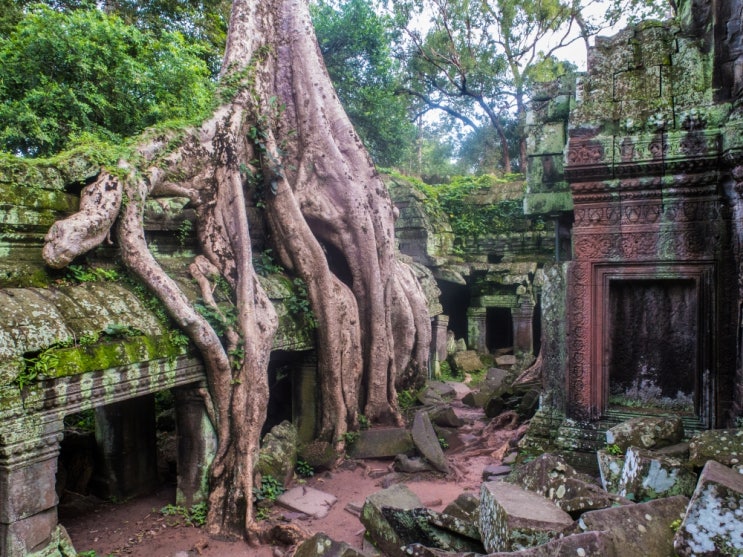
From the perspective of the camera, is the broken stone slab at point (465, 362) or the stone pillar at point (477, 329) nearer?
the broken stone slab at point (465, 362)

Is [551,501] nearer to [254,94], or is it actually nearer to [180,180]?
[180,180]

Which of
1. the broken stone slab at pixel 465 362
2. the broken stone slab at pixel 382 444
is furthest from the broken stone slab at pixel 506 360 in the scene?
the broken stone slab at pixel 382 444

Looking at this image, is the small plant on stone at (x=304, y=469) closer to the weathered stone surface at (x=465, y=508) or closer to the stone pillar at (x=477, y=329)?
the weathered stone surface at (x=465, y=508)

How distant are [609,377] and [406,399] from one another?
376 centimetres

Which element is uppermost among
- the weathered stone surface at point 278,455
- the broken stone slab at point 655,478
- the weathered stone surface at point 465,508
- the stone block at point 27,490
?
the broken stone slab at point 655,478

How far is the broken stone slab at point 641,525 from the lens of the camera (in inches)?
90.6

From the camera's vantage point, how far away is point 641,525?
239 centimetres

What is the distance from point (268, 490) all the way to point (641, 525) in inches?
143

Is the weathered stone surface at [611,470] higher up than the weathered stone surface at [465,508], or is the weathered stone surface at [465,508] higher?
the weathered stone surface at [611,470]

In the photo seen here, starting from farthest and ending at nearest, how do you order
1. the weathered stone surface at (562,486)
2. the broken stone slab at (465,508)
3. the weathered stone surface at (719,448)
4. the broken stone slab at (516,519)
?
the broken stone slab at (465,508) < the weathered stone surface at (562,486) < the weathered stone surface at (719,448) < the broken stone slab at (516,519)

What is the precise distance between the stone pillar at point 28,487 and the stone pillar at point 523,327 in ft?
33.0

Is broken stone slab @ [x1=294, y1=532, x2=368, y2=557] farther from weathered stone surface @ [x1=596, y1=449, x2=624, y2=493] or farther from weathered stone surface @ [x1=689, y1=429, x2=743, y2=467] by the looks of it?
weathered stone surface @ [x1=689, y1=429, x2=743, y2=467]

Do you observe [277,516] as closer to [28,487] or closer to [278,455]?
[278,455]

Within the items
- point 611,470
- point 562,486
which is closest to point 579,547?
point 562,486
